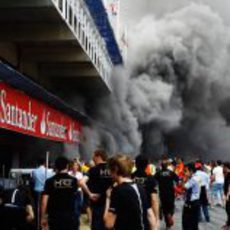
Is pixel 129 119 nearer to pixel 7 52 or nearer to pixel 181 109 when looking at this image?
pixel 181 109

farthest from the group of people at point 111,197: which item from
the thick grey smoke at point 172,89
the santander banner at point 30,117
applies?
the thick grey smoke at point 172,89

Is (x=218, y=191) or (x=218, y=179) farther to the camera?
(x=218, y=191)

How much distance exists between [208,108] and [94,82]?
16063 millimetres

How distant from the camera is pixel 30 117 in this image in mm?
16562

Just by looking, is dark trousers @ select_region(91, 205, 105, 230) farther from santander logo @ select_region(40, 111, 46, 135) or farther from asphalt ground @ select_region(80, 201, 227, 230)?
santander logo @ select_region(40, 111, 46, 135)

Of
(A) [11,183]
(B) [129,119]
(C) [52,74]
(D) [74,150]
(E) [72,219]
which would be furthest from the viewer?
(B) [129,119]

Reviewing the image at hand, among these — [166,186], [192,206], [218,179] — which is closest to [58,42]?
[218,179]

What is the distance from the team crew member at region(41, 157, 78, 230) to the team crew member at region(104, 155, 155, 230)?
2.08 metres

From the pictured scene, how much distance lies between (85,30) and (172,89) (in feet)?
62.6

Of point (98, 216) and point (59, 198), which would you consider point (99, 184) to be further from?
point (59, 198)

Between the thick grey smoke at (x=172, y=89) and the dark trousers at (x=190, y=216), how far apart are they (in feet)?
80.1

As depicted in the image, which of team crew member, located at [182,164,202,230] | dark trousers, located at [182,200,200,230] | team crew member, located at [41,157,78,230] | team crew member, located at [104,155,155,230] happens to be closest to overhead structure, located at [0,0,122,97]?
team crew member, located at [182,164,202,230]

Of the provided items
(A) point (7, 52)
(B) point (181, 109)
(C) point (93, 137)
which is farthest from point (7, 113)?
(B) point (181, 109)

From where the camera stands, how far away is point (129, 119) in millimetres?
38062
